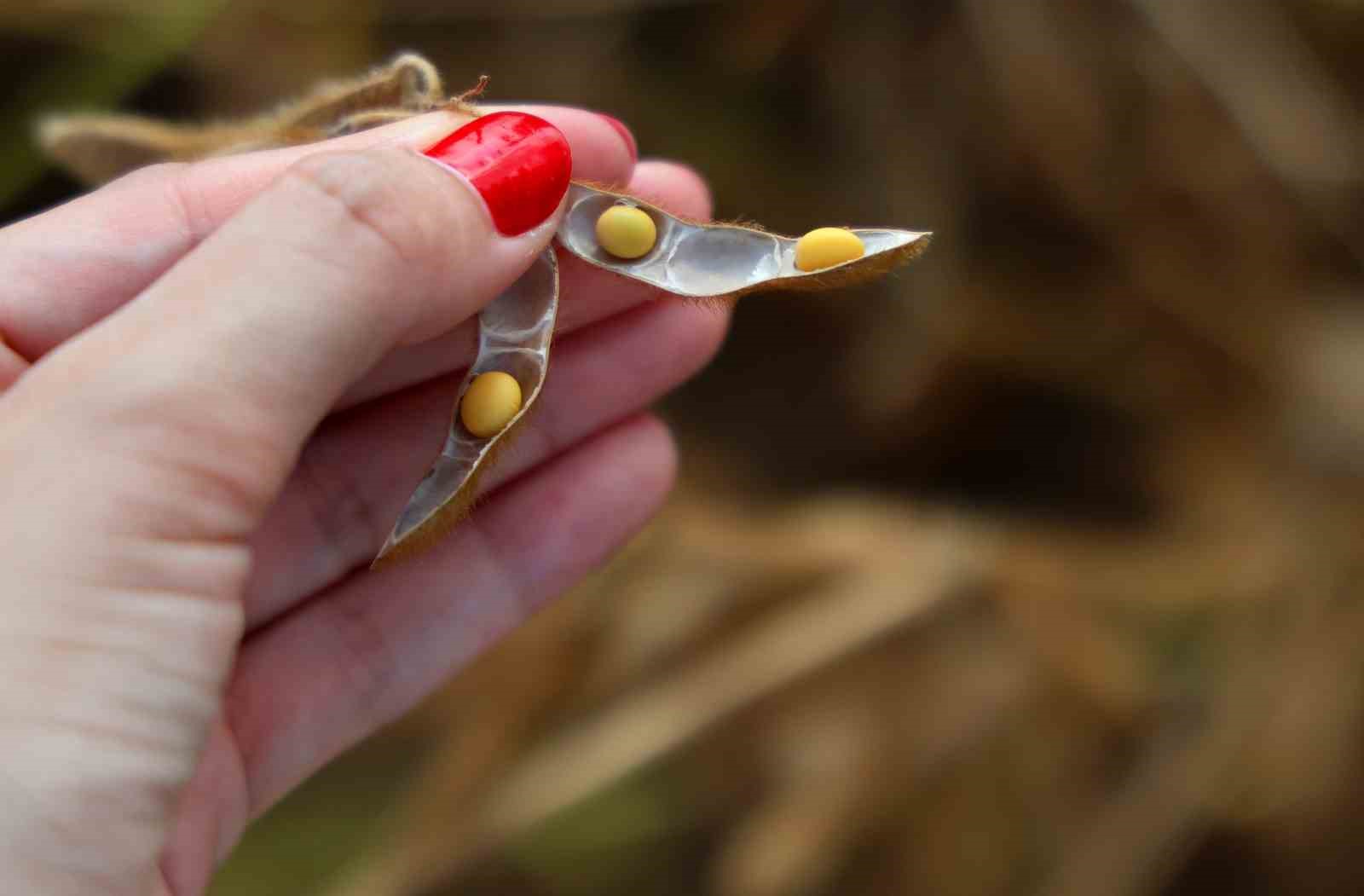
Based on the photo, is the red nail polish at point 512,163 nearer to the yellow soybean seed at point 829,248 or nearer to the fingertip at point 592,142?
the fingertip at point 592,142

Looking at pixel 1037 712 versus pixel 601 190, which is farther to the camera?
pixel 1037 712

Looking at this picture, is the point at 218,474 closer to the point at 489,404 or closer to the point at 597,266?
the point at 489,404

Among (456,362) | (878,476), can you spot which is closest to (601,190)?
(456,362)

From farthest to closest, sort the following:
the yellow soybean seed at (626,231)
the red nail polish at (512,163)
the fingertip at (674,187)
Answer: the fingertip at (674,187) < the yellow soybean seed at (626,231) < the red nail polish at (512,163)

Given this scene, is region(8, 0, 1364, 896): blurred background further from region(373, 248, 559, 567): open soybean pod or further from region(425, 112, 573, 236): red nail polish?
region(425, 112, 573, 236): red nail polish

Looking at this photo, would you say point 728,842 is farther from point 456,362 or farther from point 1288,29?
point 1288,29

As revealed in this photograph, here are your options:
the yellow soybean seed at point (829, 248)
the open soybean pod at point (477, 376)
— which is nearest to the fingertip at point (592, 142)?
the open soybean pod at point (477, 376)

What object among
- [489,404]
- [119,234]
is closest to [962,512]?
[489,404]

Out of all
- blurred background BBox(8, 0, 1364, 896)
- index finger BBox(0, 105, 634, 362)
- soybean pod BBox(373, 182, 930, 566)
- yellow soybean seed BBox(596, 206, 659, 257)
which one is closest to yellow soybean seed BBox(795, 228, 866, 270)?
soybean pod BBox(373, 182, 930, 566)
